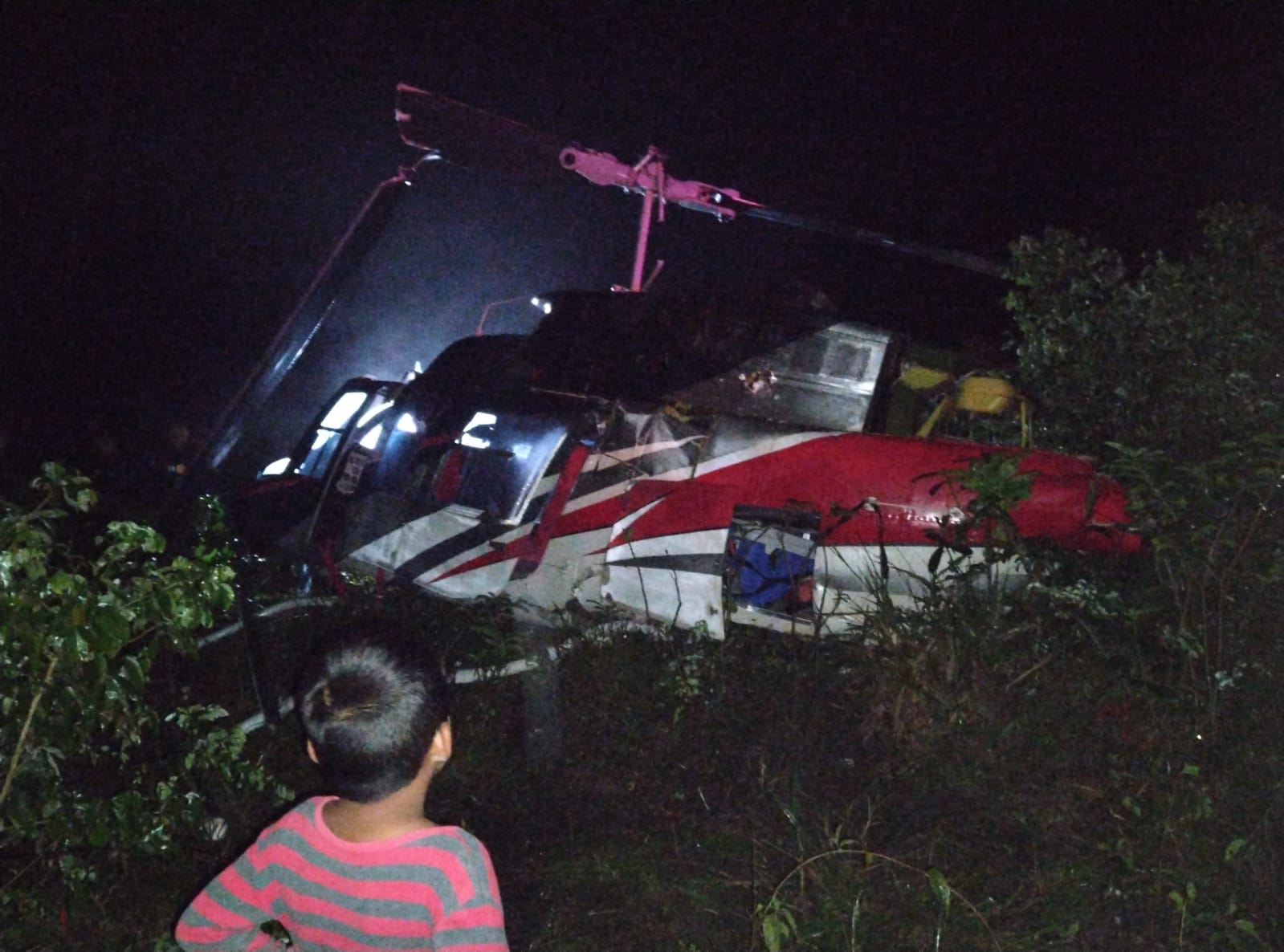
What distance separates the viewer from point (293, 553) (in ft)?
24.7

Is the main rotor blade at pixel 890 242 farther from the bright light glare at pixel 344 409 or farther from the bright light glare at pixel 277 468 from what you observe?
the bright light glare at pixel 277 468

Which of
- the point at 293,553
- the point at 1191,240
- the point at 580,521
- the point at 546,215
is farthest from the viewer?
the point at 546,215

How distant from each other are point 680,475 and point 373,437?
285 centimetres

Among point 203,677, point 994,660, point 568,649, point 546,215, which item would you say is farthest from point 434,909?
point 546,215

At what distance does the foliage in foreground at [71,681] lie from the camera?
2.80 m

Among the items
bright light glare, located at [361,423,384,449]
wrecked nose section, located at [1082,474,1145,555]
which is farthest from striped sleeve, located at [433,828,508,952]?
bright light glare, located at [361,423,384,449]

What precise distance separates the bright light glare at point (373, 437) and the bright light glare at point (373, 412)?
0.14 meters

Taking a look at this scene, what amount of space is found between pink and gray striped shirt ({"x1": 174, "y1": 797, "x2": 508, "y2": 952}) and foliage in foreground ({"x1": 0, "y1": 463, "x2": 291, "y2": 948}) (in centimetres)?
112

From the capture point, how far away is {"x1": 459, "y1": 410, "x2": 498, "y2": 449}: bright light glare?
6828 millimetres

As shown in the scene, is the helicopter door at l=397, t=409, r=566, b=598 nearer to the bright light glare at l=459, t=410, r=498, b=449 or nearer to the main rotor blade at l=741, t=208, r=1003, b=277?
the bright light glare at l=459, t=410, r=498, b=449

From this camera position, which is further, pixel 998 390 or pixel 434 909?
pixel 998 390

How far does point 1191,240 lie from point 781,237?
18.9 feet

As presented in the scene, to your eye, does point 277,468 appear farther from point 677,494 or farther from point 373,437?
point 677,494

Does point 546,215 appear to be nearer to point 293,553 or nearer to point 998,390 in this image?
point 293,553
